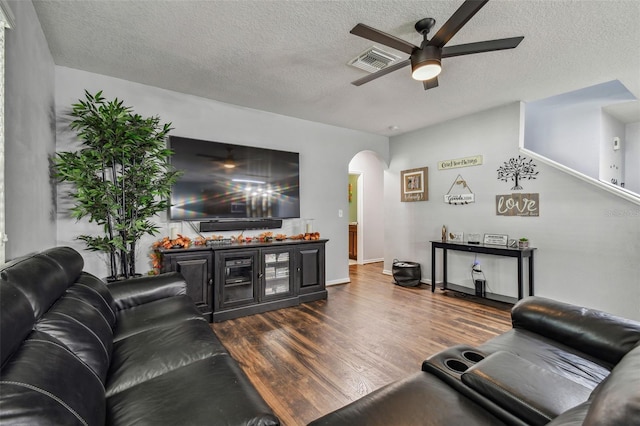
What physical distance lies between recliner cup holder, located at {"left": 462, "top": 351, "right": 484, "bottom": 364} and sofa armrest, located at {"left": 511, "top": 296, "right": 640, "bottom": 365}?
Answer: 51 cm

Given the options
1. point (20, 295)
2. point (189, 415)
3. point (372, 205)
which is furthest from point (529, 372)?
→ point (372, 205)

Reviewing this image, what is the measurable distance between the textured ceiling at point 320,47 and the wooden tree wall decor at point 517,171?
0.78m

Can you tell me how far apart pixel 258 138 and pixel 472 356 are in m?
3.51

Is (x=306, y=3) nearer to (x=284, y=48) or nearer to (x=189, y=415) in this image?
(x=284, y=48)

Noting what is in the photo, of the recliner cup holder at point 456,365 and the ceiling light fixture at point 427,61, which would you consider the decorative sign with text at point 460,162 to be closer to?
the ceiling light fixture at point 427,61

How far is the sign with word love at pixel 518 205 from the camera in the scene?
11.9 feet

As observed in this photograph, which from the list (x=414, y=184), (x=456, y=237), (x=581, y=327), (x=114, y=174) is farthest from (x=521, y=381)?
(x=414, y=184)

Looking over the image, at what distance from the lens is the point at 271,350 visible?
249 centimetres

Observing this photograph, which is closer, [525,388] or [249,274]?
[525,388]

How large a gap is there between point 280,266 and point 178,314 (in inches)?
70.0

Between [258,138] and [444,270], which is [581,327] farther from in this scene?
[258,138]

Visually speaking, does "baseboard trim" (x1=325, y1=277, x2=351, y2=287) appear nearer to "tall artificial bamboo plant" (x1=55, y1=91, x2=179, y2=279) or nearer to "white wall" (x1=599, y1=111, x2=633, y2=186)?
"tall artificial bamboo plant" (x1=55, y1=91, x2=179, y2=279)

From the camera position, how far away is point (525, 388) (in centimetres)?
106

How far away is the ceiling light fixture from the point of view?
203 cm
